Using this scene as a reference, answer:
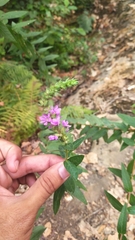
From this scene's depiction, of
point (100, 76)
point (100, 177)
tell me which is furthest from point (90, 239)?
point (100, 76)

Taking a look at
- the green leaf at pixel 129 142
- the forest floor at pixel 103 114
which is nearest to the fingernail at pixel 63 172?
the green leaf at pixel 129 142

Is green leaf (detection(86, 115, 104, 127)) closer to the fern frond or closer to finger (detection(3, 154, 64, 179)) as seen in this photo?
finger (detection(3, 154, 64, 179))

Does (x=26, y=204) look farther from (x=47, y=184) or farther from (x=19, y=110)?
(x=19, y=110)

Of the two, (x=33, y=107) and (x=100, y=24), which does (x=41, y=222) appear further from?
(x=100, y=24)

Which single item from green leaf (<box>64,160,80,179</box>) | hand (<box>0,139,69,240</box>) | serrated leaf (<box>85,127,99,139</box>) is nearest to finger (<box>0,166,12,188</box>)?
hand (<box>0,139,69,240</box>)

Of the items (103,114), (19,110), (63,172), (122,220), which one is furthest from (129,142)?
(19,110)

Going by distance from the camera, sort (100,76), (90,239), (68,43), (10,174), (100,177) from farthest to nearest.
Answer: (68,43)
(100,76)
(100,177)
(90,239)
(10,174)
